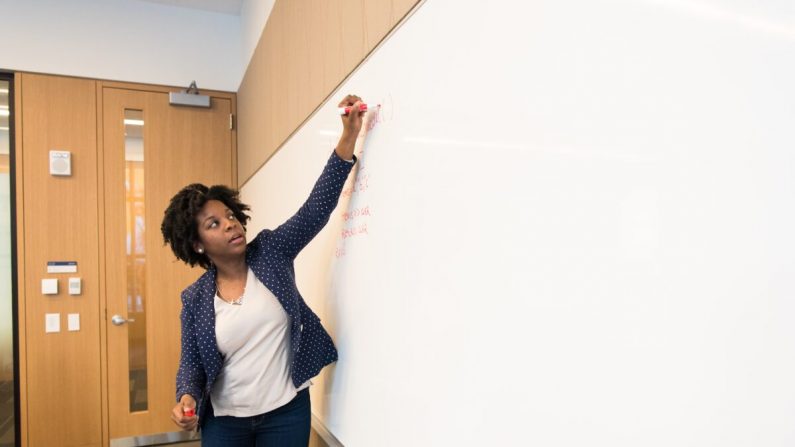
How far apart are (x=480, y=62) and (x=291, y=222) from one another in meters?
0.75

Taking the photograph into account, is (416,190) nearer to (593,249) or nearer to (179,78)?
(593,249)

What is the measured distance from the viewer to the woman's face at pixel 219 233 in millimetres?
1327

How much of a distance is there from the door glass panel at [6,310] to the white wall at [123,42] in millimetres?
291

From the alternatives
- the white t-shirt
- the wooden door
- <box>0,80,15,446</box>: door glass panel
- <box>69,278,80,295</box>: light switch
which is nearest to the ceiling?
the wooden door

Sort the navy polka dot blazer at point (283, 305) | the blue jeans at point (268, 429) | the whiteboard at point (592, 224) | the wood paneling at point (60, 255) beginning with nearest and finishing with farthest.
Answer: the whiteboard at point (592, 224)
the navy polka dot blazer at point (283, 305)
the blue jeans at point (268, 429)
the wood paneling at point (60, 255)

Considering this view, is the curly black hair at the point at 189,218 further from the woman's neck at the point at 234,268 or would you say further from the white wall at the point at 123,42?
the white wall at the point at 123,42

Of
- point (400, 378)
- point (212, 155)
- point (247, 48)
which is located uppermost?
point (247, 48)

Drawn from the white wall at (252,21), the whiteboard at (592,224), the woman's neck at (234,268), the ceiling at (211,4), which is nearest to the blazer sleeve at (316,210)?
the woman's neck at (234,268)

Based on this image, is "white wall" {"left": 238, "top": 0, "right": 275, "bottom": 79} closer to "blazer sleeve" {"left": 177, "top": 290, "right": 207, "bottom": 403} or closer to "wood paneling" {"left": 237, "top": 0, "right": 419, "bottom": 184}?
"wood paneling" {"left": 237, "top": 0, "right": 419, "bottom": 184}

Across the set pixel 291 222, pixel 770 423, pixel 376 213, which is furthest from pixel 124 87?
pixel 770 423

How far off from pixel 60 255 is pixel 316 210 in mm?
2472

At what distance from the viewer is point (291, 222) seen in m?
1.31

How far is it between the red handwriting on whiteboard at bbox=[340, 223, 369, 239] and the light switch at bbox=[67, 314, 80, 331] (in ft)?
8.13

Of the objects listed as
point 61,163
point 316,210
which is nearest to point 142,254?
point 61,163
